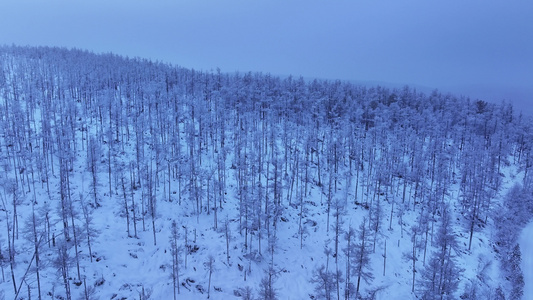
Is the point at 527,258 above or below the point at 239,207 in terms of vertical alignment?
below

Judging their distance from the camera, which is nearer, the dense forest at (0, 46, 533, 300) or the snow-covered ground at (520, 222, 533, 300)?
the dense forest at (0, 46, 533, 300)

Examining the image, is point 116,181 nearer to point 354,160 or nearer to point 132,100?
point 132,100

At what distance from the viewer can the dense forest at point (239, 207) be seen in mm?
38875

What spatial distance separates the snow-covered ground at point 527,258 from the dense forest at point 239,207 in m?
1.84

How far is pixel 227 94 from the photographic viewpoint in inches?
4117

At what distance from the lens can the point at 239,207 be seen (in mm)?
56688

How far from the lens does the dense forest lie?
38875 millimetres

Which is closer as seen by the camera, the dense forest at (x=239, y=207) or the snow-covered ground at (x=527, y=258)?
the dense forest at (x=239, y=207)

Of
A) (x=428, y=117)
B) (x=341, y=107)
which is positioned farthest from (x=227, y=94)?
(x=428, y=117)

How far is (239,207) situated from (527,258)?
52442 millimetres

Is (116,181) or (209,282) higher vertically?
(116,181)

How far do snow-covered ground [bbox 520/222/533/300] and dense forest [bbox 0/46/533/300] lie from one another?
1839 millimetres

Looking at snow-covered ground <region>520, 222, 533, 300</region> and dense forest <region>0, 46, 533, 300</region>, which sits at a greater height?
dense forest <region>0, 46, 533, 300</region>

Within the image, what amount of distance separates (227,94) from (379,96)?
208 feet
